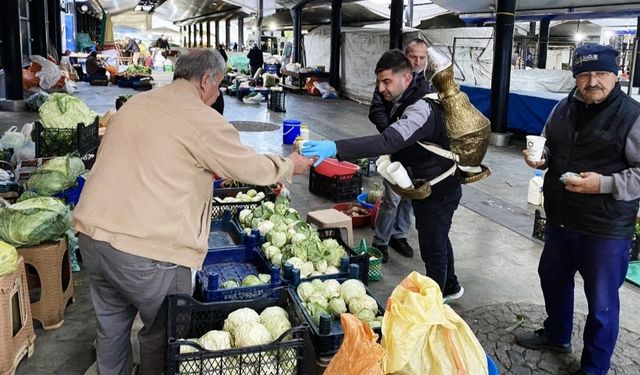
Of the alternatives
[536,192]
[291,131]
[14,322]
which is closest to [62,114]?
[14,322]

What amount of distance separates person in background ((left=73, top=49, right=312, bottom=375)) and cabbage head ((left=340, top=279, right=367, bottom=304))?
0.93 meters

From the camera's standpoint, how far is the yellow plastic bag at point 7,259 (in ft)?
9.23

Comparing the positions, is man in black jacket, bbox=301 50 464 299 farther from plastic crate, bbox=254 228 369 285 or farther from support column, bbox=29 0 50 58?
support column, bbox=29 0 50 58

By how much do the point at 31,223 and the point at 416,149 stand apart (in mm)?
2307

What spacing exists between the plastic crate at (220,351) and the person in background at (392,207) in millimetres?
1925

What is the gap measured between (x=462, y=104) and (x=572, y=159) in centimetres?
66

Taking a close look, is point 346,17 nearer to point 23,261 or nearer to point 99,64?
point 99,64

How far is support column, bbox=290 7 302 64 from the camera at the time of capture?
22.2 metres

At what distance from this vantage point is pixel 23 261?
3113 millimetres

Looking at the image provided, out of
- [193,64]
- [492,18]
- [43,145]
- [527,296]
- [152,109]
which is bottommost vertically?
[527,296]

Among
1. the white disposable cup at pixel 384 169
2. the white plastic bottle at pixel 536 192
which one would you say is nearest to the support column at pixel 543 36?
the white plastic bottle at pixel 536 192

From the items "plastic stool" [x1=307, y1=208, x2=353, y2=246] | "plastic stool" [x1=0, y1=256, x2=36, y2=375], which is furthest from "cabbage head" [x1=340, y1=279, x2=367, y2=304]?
"plastic stool" [x1=0, y1=256, x2=36, y2=375]

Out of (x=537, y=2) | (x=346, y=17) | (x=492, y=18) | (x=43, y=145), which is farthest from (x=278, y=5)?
(x=43, y=145)

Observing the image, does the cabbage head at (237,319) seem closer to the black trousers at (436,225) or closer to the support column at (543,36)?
the black trousers at (436,225)
